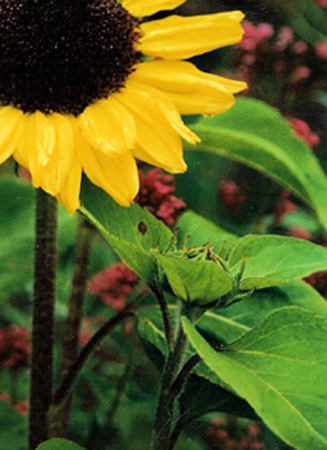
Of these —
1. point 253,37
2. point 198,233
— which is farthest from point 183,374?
point 253,37

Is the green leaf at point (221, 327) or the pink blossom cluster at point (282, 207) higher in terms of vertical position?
the green leaf at point (221, 327)

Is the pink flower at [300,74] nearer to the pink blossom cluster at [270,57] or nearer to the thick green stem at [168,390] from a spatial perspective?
the pink blossom cluster at [270,57]

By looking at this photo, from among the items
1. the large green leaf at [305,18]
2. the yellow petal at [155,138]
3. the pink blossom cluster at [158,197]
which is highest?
the yellow petal at [155,138]

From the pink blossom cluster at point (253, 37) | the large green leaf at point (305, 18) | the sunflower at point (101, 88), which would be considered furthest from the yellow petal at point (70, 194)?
the large green leaf at point (305, 18)

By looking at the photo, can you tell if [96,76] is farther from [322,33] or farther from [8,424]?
[322,33]

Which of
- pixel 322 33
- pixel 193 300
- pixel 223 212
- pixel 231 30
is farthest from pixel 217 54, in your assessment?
pixel 193 300

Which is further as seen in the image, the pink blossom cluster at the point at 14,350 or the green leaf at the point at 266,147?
the pink blossom cluster at the point at 14,350
